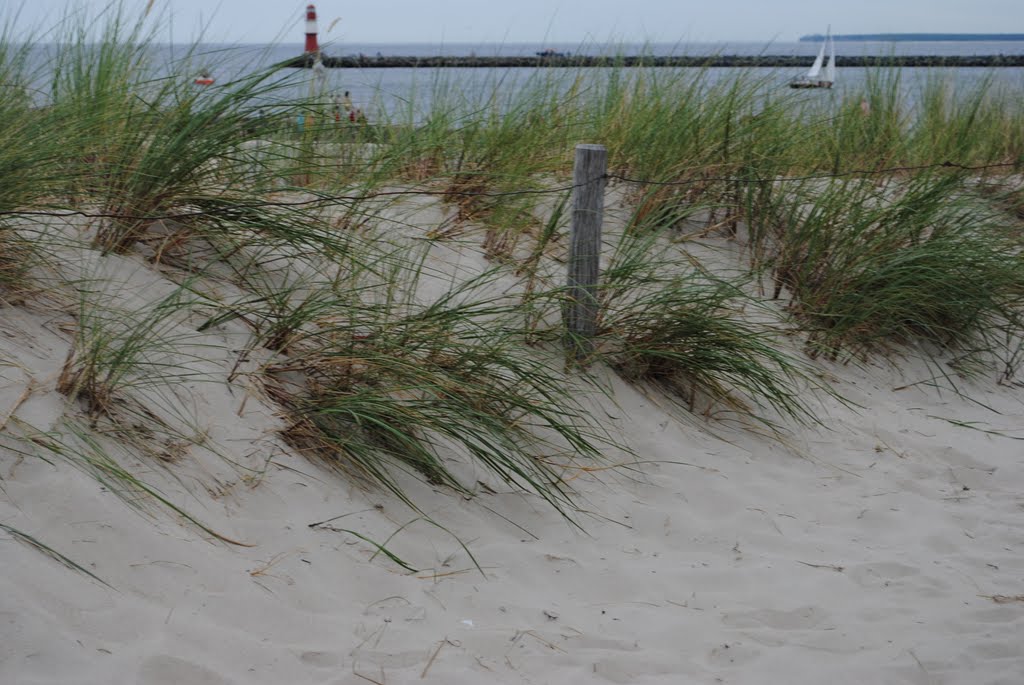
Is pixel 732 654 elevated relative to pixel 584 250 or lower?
lower

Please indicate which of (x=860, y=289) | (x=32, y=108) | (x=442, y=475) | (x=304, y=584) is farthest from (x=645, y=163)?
(x=304, y=584)

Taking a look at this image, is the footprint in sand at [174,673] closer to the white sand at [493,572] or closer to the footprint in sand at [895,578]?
the white sand at [493,572]

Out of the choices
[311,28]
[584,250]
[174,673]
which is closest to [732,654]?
[174,673]

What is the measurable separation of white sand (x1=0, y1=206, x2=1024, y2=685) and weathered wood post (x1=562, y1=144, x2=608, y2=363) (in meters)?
0.34

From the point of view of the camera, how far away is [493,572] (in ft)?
7.61

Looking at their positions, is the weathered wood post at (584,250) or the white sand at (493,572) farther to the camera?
the weathered wood post at (584,250)

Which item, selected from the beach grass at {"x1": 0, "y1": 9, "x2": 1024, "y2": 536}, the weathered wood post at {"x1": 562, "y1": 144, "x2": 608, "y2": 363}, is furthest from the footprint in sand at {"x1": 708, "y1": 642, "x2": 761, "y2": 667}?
the weathered wood post at {"x1": 562, "y1": 144, "x2": 608, "y2": 363}

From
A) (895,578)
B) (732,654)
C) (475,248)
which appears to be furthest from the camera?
(475,248)

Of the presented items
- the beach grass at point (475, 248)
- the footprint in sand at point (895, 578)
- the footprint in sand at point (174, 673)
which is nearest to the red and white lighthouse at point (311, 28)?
the beach grass at point (475, 248)

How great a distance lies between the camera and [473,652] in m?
1.97

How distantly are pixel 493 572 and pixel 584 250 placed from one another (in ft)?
4.18

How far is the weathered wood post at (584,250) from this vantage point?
315 centimetres

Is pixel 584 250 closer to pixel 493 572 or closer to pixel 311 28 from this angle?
pixel 493 572

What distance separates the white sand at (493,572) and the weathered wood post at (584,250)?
34cm
